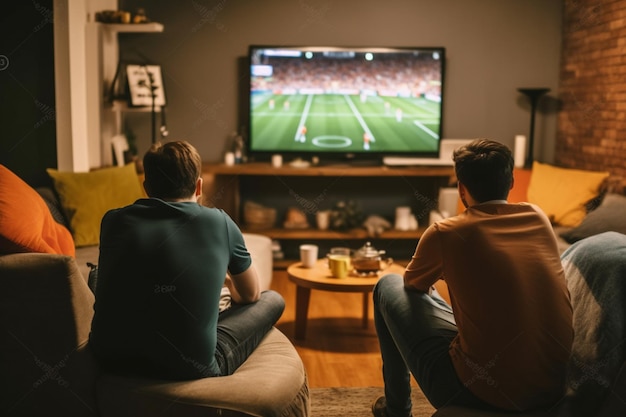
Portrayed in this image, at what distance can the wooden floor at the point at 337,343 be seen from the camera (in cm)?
319

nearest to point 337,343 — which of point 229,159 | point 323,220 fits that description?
point 323,220

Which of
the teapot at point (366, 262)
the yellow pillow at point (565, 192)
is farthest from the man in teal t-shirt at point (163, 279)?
the yellow pillow at point (565, 192)

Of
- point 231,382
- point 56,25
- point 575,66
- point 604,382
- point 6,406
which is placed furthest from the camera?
point 575,66

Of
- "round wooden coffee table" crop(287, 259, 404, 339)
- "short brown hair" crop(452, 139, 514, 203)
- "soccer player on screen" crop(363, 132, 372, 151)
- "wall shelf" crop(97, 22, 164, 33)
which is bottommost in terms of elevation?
"round wooden coffee table" crop(287, 259, 404, 339)

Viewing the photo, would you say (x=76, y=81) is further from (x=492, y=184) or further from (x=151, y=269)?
(x=492, y=184)

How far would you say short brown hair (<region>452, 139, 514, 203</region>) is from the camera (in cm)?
195

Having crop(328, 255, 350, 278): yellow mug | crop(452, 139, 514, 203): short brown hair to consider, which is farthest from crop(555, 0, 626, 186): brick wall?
crop(452, 139, 514, 203): short brown hair

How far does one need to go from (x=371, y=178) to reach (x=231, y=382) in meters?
3.89

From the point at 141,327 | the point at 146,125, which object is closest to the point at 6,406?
the point at 141,327

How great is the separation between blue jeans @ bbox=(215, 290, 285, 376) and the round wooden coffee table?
113 centimetres

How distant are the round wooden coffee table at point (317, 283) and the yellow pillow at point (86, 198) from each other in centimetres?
118

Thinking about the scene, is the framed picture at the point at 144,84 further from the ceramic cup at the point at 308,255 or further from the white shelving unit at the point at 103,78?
the ceramic cup at the point at 308,255

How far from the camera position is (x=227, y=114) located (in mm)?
5512

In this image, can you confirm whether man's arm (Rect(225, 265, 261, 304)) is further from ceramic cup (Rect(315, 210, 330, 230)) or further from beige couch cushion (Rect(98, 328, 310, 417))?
ceramic cup (Rect(315, 210, 330, 230))
